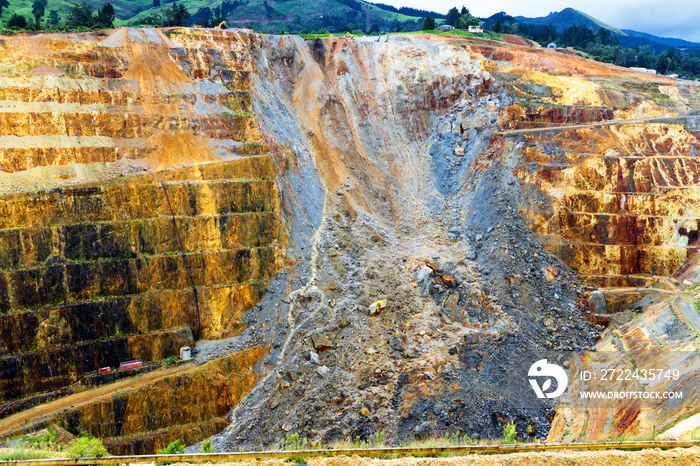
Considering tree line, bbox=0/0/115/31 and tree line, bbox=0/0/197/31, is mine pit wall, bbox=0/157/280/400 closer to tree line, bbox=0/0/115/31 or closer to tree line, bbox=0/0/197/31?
tree line, bbox=0/0/197/31

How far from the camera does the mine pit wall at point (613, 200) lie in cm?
2778

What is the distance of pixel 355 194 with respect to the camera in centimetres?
3044

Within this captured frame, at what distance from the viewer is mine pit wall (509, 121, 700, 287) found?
91.1 ft

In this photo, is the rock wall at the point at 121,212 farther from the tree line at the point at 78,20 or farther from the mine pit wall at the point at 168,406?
the tree line at the point at 78,20

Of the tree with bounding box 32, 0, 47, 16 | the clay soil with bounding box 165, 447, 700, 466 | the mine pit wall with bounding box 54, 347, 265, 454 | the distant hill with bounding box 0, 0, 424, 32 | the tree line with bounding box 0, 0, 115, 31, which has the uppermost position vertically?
the distant hill with bounding box 0, 0, 424, 32

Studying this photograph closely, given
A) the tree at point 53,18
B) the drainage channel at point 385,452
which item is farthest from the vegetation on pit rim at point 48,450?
the tree at point 53,18

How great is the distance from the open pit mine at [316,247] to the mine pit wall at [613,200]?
0.13 metres

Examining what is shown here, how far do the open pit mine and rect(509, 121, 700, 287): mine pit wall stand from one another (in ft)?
0.43

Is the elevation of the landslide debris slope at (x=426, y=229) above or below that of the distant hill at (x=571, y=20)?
below

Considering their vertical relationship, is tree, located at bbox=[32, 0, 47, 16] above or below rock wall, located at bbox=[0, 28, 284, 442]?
above

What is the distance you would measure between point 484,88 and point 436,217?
11.2 meters

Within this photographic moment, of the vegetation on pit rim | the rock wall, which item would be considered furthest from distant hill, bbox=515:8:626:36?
the vegetation on pit rim

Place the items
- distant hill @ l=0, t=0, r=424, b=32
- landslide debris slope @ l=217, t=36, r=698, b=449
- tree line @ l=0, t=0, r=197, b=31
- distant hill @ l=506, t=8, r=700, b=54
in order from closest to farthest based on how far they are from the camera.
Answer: landslide debris slope @ l=217, t=36, r=698, b=449 < tree line @ l=0, t=0, r=197, b=31 < distant hill @ l=0, t=0, r=424, b=32 < distant hill @ l=506, t=8, r=700, b=54

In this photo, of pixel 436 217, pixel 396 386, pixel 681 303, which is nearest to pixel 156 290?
pixel 396 386
